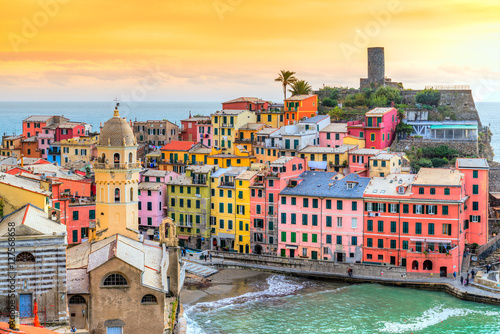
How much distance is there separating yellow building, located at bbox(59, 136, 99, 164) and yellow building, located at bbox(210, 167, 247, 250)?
23505mm

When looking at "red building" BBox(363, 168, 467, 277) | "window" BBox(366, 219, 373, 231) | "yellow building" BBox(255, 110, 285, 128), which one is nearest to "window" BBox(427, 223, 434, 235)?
"red building" BBox(363, 168, 467, 277)

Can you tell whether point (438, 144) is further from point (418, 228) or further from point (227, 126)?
point (418, 228)

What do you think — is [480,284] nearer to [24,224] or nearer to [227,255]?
[227,255]

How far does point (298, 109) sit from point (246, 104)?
298 inches

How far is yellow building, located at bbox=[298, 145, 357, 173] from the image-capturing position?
7544 centimetres

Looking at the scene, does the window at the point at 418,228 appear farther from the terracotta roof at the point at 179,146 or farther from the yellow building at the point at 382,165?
the terracotta roof at the point at 179,146

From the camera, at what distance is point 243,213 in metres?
70.1

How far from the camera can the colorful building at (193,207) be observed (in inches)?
2815

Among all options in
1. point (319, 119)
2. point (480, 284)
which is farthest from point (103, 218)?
point (319, 119)

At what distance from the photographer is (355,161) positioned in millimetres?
74438

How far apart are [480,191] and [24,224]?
4089cm

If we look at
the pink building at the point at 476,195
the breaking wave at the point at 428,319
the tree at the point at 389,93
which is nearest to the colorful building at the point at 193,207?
the pink building at the point at 476,195

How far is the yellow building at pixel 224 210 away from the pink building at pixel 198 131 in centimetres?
1713

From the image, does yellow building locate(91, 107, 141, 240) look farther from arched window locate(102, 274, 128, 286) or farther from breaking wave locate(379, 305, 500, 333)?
breaking wave locate(379, 305, 500, 333)
